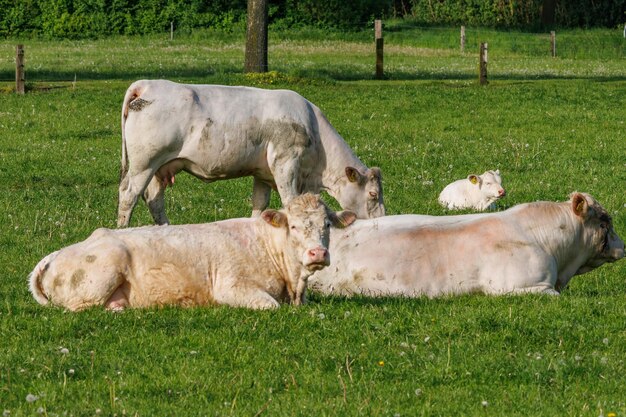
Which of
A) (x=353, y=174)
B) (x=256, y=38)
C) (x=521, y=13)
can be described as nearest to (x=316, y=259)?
(x=353, y=174)

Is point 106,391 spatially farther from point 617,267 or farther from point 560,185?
point 560,185

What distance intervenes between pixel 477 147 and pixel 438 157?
5.94ft

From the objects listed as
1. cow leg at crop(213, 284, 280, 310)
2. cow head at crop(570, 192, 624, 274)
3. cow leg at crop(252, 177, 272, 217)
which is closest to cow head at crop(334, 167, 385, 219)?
cow leg at crop(252, 177, 272, 217)

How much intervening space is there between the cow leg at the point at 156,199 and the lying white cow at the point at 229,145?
1 centimetres

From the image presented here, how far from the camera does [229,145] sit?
15336 mm

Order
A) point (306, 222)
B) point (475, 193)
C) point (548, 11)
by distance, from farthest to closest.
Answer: point (548, 11)
point (475, 193)
point (306, 222)

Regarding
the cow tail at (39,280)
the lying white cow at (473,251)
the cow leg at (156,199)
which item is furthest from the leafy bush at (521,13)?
the cow tail at (39,280)

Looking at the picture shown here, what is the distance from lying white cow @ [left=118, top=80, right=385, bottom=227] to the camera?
15266mm

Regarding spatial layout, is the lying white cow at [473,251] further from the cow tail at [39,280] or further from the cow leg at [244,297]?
the cow tail at [39,280]

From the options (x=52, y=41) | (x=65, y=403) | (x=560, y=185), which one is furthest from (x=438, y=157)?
(x=52, y=41)

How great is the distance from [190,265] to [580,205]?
13.1 ft

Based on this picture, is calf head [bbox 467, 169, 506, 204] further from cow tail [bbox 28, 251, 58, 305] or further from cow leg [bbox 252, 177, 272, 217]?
cow tail [bbox 28, 251, 58, 305]

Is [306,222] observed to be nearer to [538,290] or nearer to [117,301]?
[117,301]

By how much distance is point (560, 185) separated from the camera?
19.2m
